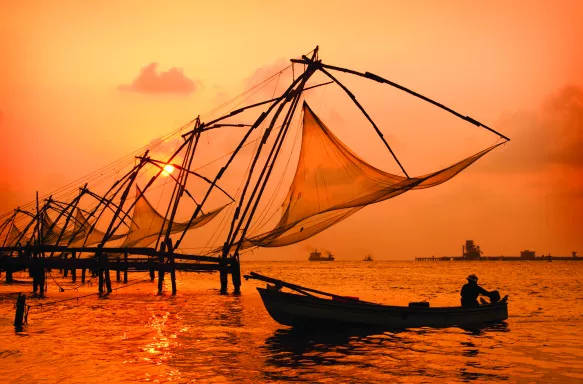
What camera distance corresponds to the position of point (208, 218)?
3591cm

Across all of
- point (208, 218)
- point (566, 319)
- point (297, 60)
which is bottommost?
point (566, 319)

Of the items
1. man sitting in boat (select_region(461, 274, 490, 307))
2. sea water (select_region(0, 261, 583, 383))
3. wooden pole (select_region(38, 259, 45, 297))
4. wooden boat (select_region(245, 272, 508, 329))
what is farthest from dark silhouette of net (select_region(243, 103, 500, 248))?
wooden pole (select_region(38, 259, 45, 297))

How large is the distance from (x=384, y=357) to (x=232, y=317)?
9.78m

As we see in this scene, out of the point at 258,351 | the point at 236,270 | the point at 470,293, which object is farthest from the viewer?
the point at 236,270

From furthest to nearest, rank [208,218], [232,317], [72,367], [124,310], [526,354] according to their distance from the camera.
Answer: [208,218]
[124,310]
[232,317]
[526,354]
[72,367]

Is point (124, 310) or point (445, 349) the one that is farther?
point (124, 310)

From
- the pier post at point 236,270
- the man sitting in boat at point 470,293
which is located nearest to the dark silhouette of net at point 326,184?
the man sitting in boat at point 470,293

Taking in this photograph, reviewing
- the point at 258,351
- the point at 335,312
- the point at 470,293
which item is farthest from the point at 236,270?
the point at 258,351

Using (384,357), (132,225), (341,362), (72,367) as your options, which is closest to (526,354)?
(384,357)

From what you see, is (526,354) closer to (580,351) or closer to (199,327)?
(580,351)

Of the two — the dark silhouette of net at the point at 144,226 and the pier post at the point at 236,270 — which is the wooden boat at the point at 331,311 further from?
the dark silhouette of net at the point at 144,226

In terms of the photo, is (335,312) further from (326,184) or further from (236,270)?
(236,270)

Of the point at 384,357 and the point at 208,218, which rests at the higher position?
the point at 208,218

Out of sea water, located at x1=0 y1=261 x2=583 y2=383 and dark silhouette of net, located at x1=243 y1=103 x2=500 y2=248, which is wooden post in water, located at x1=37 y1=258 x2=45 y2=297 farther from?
dark silhouette of net, located at x1=243 y1=103 x2=500 y2=248
